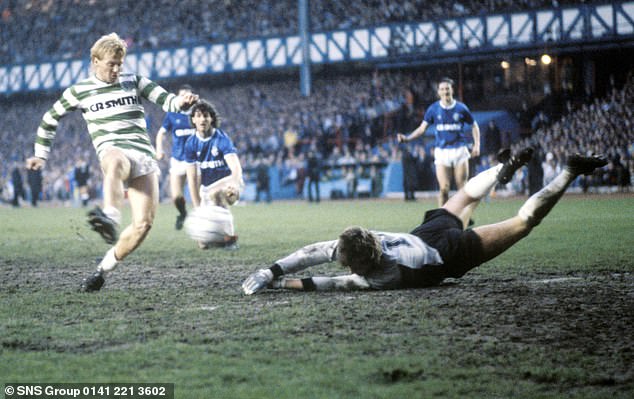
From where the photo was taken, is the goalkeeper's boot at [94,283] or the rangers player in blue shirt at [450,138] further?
the rangers player in blue shirt at [450,138]

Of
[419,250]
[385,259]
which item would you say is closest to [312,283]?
[385,259]

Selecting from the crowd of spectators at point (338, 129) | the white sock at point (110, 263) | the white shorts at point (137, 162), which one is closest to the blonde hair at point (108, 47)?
the white shorts at point (137, 162)

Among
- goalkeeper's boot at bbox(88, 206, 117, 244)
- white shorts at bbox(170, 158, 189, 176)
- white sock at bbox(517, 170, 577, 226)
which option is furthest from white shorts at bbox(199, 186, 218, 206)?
white sock at bbox(517, 170, 577, 226)

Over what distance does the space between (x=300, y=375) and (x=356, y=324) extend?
4.74ft

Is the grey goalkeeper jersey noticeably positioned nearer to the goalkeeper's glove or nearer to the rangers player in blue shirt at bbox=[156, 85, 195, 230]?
the goalkeeper's glove

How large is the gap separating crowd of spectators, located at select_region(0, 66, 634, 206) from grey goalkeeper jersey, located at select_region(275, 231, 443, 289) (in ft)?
75.6

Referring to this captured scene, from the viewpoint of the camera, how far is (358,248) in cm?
675

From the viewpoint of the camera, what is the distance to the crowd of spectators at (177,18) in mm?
42094

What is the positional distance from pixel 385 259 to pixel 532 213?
123 centimetres

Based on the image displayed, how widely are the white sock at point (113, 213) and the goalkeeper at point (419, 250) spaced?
4.62 feet

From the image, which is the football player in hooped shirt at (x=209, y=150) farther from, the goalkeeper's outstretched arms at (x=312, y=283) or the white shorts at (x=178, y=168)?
the goalkeeper's outstretched arms at (x=312, y=283)

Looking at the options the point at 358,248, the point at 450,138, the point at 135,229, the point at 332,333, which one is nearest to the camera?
the point at 332,333

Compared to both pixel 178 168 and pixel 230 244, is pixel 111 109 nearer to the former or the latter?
pixel 230 244

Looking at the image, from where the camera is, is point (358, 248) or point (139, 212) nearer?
point (358, 248)
